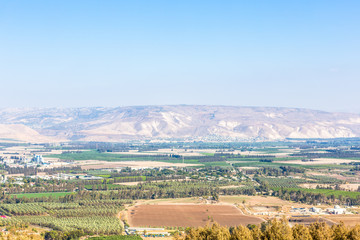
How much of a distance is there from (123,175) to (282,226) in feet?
248

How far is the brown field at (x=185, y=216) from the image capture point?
60.3 meters

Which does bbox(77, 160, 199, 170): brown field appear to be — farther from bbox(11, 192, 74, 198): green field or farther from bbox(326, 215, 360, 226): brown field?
bbox(326, 215, 360, 226): brown field

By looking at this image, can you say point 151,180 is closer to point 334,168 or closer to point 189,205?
point 189,205

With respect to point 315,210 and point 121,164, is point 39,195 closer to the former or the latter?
point 315,210

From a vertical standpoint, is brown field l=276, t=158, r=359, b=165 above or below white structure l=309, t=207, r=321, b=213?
below

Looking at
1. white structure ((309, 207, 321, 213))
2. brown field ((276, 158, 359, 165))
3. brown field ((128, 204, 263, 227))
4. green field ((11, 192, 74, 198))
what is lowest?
brown field ((276, 158, 359, 165))

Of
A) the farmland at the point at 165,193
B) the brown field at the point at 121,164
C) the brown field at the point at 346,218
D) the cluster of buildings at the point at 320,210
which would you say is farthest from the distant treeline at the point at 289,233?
the brown field at the point at 121,164

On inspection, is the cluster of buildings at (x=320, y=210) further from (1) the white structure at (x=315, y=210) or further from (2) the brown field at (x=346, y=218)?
(2) the brown field at (x=346, y=218)

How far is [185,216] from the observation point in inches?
2547

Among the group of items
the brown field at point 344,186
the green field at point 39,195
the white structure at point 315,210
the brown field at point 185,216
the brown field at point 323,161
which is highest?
the white structure at point 315,210

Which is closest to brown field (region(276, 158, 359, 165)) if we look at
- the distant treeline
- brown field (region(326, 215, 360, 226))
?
brown field (region(326, 215, 360, 226))

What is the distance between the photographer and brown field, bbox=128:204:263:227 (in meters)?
60.3

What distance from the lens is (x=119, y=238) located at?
50125mm

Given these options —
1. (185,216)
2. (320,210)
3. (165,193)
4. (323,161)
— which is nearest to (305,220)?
(320,210)
